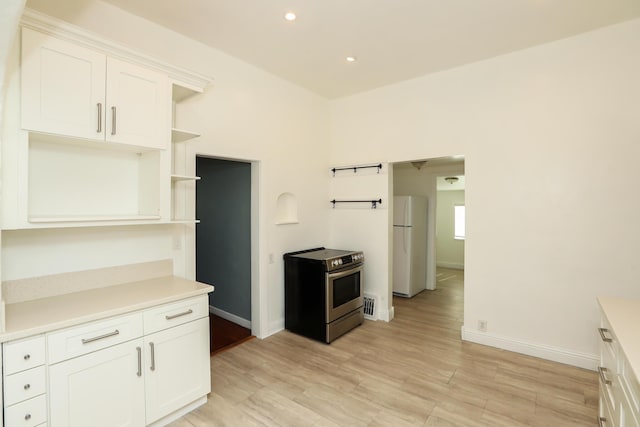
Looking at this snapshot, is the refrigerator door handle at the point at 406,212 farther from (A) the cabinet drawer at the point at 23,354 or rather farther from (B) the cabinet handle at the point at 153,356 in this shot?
(A) the cabinet drawer at the point at 23,354

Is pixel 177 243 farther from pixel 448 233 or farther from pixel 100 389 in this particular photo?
pixel 448 233

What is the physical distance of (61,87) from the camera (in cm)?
189

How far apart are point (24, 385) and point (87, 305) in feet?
1.54

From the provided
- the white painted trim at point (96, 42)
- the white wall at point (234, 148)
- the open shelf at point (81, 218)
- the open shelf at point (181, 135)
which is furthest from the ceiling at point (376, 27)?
the open shelf at point (81, 218)

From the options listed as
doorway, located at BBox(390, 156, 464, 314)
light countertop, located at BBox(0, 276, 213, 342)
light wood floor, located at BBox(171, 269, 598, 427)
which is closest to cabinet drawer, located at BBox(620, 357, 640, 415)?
light wood floor, located at BBox(171, 269, 598, 427)

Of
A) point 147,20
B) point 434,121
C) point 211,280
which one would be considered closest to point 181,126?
point 147,20

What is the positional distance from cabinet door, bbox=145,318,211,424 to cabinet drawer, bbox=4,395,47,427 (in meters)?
0.52

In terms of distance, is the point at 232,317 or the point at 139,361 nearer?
the point at 139,361

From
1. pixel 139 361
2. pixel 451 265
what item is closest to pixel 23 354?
pixel 139 361

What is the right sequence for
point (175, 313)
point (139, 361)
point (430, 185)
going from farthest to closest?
point (430, 185), point (175, 313), point (139, 361)

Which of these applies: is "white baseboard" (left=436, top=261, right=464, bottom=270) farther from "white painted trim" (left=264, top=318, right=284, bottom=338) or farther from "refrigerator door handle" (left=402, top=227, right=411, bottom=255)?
"white painted trim" (left=264, top=318, right=284, bottom=338)

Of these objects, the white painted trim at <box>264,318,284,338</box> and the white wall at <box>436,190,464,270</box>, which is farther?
the white wall at <box>436,190,464,270</box>

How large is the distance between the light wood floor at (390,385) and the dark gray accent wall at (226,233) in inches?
32.5

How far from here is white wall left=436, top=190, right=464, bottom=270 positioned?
324 inches
